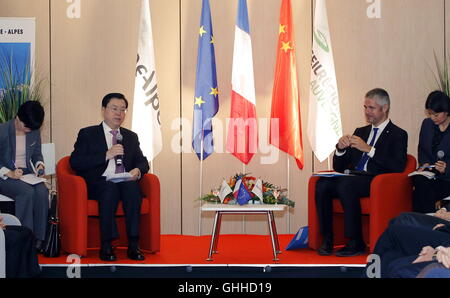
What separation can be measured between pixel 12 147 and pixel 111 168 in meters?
0.87

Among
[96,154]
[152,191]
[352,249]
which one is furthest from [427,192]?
[96,154]

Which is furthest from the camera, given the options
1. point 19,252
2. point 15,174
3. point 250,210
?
point 15,174

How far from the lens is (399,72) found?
7418 millimetres

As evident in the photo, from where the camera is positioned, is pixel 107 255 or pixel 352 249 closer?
pixel 107 255

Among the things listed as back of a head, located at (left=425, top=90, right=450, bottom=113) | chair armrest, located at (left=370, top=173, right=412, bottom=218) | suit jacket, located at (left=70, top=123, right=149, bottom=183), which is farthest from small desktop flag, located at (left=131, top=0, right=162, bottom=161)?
back of a head, located at (left=425, top=90, right=450, bottom=113)

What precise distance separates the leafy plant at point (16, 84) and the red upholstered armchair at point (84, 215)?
1252 millimetres

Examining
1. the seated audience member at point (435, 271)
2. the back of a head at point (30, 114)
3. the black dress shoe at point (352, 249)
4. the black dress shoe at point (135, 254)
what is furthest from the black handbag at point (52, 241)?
the seated audience member at point (435, 271)

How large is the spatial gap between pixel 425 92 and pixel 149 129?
9.48 ft

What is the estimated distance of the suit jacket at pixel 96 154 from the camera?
5.75m

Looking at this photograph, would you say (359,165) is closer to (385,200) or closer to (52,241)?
(385,200)

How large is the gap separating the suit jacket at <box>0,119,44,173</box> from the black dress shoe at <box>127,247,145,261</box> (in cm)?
122

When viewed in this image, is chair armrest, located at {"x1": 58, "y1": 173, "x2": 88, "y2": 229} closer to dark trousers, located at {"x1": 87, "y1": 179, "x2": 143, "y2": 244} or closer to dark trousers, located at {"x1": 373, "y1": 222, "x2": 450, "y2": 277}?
dark trousers, located at {"x1": 87, "y1": 179, "x2": 143, "y2": 244}

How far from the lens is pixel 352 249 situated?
5676 mm
